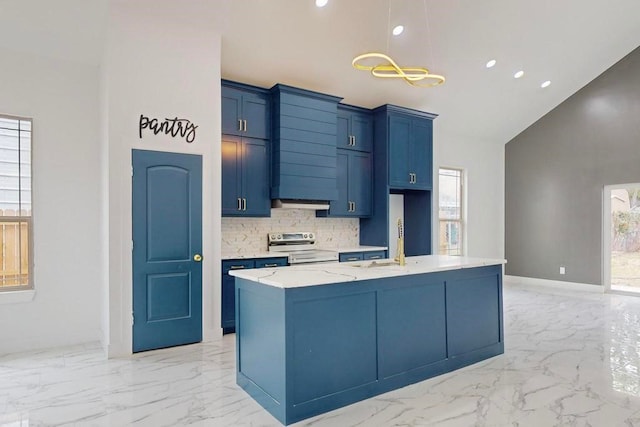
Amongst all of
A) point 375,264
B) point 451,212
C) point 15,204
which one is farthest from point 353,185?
point 15,204

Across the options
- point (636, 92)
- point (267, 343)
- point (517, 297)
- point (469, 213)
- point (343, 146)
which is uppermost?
point (636, 92)

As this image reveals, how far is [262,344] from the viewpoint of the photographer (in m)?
2.80

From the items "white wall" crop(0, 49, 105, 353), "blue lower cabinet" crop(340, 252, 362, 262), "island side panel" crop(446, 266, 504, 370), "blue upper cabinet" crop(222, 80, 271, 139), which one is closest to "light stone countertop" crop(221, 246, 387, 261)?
"blue lower cabinet" crop(340, 252, 362, 262)

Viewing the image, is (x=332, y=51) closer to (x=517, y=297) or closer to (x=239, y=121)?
(x=239, y=121)

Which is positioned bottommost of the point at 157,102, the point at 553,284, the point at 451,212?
the point at 553,284

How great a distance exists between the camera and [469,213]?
8.01m

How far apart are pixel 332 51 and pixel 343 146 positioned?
1393 millimetres

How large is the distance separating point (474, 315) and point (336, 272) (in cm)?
156

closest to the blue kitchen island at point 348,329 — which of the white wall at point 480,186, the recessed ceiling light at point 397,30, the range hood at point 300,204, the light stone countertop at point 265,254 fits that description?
the light stone countertop at point 265,254

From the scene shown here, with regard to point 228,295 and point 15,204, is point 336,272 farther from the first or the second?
point 15,204

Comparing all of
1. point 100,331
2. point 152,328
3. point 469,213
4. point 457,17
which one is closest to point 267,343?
point 152,328

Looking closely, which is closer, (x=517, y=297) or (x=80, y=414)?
(x=80, y=414)

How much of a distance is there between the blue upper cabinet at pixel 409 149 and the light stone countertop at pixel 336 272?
2671 millimetres

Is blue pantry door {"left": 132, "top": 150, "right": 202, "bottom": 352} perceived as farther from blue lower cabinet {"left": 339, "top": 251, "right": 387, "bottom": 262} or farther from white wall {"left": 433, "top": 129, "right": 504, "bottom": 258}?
white wall {"left": 433, "top": 129, "right": 504, "bottom": 258}
